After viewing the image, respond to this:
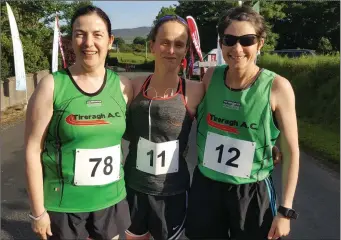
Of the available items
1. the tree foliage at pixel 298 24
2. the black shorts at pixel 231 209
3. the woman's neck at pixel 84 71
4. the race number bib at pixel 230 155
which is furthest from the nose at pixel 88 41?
the tree foliage at pixel 298 24

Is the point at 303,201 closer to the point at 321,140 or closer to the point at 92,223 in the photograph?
the point at 92,223

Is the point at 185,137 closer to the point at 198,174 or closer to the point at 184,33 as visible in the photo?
the point at 198,174

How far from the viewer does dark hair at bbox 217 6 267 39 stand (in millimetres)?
2449

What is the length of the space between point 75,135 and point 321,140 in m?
7.37

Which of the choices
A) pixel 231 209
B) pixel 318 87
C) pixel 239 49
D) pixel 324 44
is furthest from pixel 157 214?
pixel 324 44

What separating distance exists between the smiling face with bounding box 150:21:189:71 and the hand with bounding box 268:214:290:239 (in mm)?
1207

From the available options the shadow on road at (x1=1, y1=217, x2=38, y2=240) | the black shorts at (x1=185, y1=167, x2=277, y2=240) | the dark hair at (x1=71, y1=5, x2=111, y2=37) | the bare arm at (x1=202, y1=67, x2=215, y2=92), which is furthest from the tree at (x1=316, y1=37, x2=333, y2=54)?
the dark hair at (x1=71, y1=5, x2=111, y2=37)

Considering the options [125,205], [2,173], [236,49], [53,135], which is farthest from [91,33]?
[2,173]

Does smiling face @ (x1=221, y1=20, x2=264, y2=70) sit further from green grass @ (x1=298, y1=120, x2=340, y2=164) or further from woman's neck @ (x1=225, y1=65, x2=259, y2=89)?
green grass @ (x1=298, y1=120, x2=340, y2=164)

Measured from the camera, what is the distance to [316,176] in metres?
6.23

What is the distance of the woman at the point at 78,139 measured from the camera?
7.20ft

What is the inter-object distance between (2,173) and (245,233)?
16.3 ft

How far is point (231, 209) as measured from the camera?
2.52 meters

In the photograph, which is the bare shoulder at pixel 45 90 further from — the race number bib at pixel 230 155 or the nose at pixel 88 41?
the race number bib at pixel 230 155
